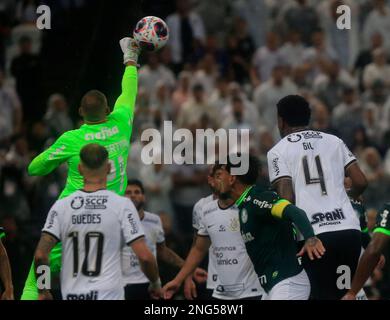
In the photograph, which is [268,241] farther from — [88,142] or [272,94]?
[272,94]

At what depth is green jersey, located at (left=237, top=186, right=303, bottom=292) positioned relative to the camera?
11.7m

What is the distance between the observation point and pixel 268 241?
1179 centimetres

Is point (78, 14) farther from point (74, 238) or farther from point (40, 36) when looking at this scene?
point (74, 238)

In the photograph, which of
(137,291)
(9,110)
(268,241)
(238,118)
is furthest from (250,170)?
(9,110)

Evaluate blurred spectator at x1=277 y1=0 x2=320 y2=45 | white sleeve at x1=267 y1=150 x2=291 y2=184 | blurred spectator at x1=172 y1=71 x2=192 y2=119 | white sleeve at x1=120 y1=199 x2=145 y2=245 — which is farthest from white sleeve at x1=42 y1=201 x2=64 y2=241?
blurred spectator at x1=277 y1=0 x2=320 y2=45

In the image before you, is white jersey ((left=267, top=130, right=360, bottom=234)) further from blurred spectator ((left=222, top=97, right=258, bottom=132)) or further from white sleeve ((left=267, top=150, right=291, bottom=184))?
blurred spectator ((left=222, top=97, right=258, bottom=132))

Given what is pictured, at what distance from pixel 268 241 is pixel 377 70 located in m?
10.6

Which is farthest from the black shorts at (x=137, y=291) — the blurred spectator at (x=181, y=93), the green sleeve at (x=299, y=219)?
the blurred spectator at (x=181, y=93)

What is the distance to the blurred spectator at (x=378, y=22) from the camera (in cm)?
2281

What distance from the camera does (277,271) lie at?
462 inches

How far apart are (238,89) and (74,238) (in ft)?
34.8

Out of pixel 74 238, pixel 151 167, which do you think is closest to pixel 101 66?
pixel 151 167

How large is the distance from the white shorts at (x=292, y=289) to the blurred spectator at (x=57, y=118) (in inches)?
314

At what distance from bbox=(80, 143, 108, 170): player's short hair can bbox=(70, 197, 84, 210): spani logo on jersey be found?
279 mm
